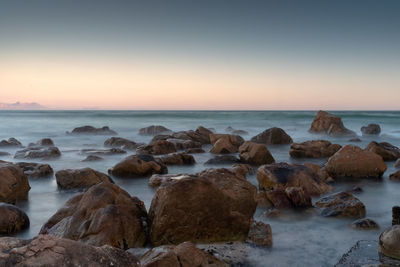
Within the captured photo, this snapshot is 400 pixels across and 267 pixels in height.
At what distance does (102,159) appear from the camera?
12.4m

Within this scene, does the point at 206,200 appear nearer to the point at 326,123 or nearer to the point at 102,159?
the point at 102,159

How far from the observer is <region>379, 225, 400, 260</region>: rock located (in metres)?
4.03

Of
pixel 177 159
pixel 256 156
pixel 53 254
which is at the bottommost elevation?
pixel 177 159

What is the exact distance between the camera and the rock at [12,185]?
6.83 meters

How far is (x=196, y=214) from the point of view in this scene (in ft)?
15.6

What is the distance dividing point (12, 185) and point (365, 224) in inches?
246

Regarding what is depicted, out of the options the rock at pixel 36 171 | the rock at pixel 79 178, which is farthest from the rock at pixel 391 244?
the rock at pixel 36 171

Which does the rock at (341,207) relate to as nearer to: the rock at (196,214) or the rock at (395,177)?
the rock at (196,214)

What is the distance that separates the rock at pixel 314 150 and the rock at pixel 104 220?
8753mm

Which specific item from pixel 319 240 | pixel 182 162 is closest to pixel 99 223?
pixel 319 240

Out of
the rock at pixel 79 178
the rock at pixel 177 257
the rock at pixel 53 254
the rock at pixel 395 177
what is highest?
the rock at pixel 53 254

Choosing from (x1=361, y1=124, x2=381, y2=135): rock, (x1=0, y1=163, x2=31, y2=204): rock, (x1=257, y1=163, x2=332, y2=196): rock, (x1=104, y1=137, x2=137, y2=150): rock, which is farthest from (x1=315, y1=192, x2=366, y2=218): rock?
(x1=361, y1=124, x2=381, y2=135): rock

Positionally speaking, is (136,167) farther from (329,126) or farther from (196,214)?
(329,126)

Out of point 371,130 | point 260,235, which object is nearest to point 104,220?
point 260,235
